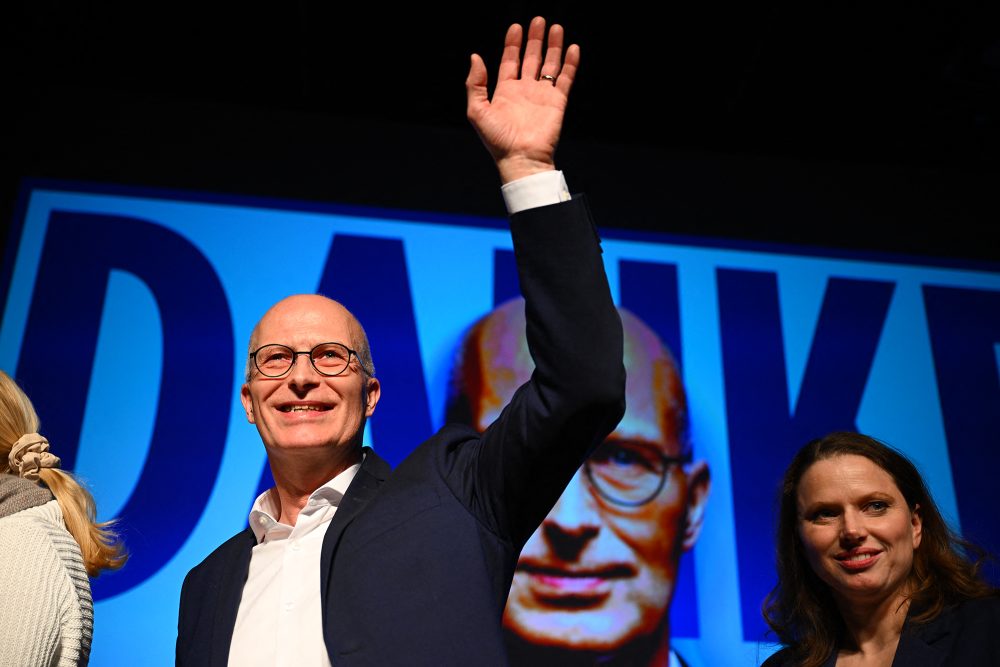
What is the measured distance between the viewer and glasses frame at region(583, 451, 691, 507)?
3.10 metres

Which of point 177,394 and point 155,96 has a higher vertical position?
point 155,96

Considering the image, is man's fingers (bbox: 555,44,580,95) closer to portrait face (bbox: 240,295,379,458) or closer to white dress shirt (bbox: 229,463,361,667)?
portrait face (bbox: 240,295,379,458)

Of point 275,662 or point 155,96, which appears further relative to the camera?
point 155,96

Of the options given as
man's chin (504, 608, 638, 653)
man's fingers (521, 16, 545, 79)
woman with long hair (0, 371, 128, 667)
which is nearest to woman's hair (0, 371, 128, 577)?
woman with long hair (0, 371, 128, 667)

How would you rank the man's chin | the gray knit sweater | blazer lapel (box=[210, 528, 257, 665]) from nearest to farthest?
1. the gray knit sweater
2. blazer lapel (box=[210, 528, 257, 665])
3. the man's chin

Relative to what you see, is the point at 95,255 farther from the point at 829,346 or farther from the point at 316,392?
the point at 829,346

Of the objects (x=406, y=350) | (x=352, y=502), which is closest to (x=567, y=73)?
(x=352, y=502)

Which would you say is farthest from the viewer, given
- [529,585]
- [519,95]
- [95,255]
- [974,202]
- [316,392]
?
[974,202]

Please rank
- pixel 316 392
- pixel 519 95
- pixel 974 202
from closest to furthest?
pixel 519 95
pixel 316 392
pixel 974 202

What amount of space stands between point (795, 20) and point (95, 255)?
9.32 feet

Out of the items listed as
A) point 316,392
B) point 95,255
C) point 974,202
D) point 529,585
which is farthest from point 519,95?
point 974,202

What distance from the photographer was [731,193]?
3.74 meters

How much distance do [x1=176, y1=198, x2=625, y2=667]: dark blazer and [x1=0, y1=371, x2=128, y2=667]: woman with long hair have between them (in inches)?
9.2

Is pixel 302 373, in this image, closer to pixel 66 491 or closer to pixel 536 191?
pixel 66 491
